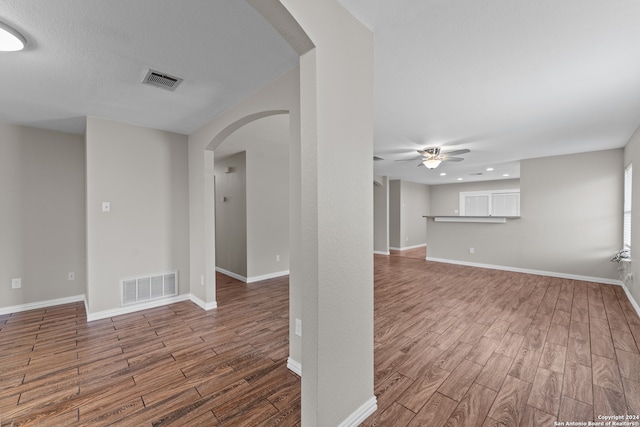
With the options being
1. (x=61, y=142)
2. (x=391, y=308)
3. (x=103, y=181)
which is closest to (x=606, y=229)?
(x=391, y=308)

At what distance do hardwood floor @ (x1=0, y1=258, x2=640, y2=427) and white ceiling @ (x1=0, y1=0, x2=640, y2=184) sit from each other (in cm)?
234

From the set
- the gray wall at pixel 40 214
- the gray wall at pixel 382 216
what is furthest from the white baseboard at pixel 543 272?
the gray wall at pixel 40 214

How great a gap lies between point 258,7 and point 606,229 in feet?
21.0

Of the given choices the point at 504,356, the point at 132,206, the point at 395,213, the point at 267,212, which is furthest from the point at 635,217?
the point at 132,206

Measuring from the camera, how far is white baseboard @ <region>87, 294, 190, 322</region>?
3.09 m

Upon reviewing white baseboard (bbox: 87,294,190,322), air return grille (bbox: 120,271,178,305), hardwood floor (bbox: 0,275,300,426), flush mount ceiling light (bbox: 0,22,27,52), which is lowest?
hardwood floor (bbox: 0,275,300,426)

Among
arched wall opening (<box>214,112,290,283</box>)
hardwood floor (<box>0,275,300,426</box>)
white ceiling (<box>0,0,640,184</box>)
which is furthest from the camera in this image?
arched wall opening (<box>214,112,290,283</box>)

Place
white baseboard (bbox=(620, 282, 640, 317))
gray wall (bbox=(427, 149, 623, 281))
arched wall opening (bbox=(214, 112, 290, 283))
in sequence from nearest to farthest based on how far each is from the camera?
1. white baseboard (bbox=(620, 282, 640, 317))
2. gray wall (bbox=(427, 149, 623, 281))
3. arched wall opening (bbox=(214, 112, 290, 283))

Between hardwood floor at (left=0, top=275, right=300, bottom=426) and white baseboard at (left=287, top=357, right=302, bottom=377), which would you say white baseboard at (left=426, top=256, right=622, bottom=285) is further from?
white baseboard at (left=287, top=357, right=302, bottom=377)

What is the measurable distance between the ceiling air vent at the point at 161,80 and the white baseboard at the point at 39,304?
3372 mm

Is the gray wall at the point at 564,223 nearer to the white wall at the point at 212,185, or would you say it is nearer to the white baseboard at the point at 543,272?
the white baseboard at the point at 543,272

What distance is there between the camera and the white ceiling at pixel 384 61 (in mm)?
1453

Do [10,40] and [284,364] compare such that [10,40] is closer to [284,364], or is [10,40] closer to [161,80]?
[161,80]

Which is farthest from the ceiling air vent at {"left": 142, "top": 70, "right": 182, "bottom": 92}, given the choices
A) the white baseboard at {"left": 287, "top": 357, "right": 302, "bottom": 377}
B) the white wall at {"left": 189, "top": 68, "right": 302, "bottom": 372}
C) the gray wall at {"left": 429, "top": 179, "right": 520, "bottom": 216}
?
the gray wall at {"left": 429, "top": 179, "right": 520, "bottom": 216}
